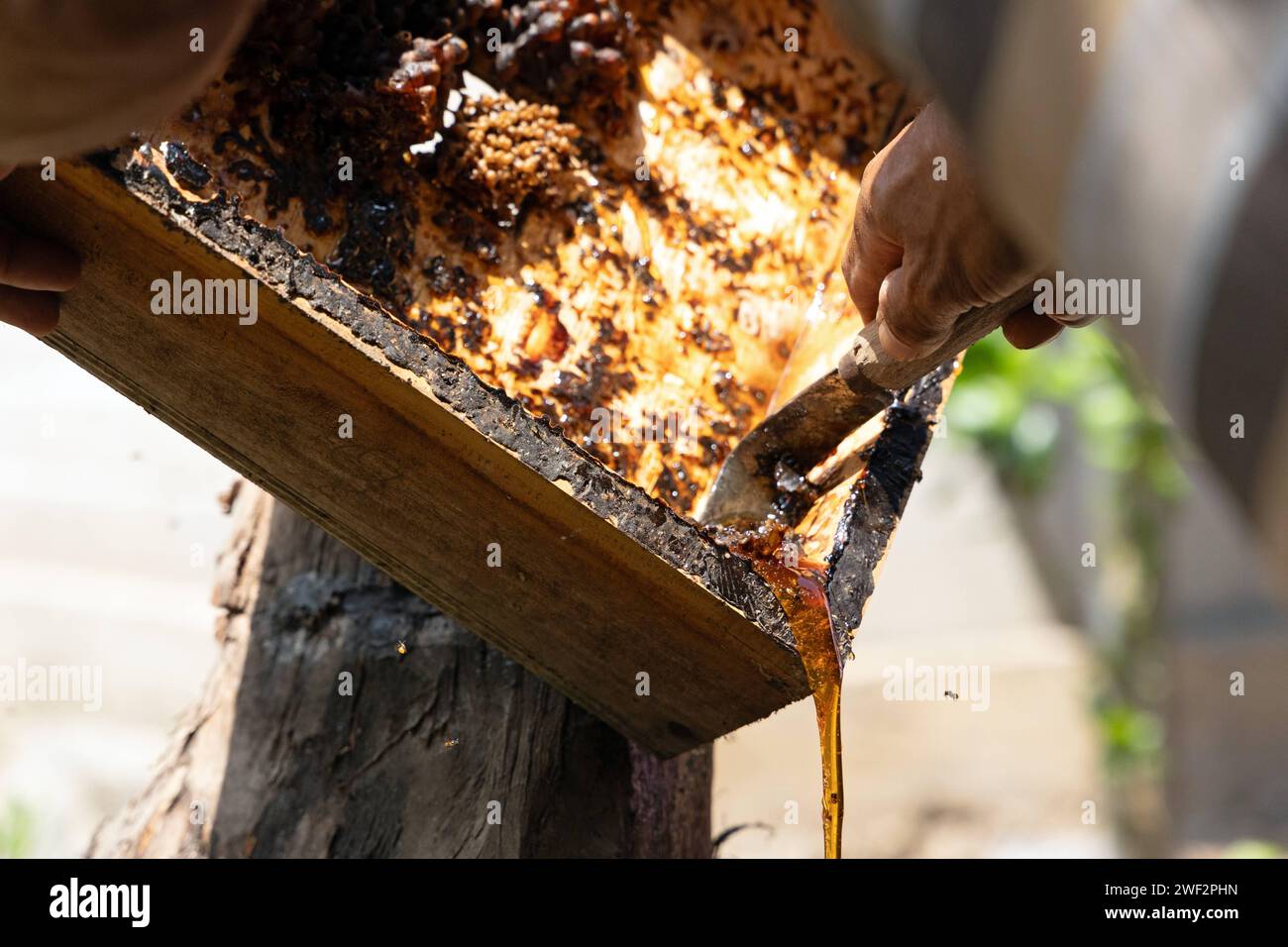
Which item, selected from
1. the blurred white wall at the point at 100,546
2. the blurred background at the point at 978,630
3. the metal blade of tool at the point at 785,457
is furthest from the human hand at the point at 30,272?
the blurred white wall at the point at 100,546

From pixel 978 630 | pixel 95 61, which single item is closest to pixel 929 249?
pixel 95 61

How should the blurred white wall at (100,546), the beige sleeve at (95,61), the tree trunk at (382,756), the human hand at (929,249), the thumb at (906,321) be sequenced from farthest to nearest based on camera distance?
the blurred white wall at (100,546), the tree trunk at (382,756), the thumb at (906,321), the human hand at (929,249), the beige sleeve at (95,61)

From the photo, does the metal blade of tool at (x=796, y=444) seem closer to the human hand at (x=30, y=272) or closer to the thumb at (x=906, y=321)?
the thumb at (x=906, y=321)

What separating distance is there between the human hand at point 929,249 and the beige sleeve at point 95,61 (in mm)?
759

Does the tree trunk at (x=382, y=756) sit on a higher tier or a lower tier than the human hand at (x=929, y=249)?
lower

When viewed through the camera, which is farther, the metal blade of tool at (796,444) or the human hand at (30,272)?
the metal blade of tool at (796,444)

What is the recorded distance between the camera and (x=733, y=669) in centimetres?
159

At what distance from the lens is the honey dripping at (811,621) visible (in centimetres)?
144

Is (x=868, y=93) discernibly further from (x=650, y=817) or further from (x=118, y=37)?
(x=118, y=37)

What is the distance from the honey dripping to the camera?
1.44m

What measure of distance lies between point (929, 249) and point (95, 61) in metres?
0.87

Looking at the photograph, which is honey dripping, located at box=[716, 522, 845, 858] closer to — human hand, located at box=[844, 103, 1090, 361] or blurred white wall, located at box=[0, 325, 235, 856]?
human hand, located at box=[844, 103, 1090, 361]

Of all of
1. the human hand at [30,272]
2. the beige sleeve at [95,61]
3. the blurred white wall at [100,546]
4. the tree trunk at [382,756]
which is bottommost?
the tree trunk at [382,756]
